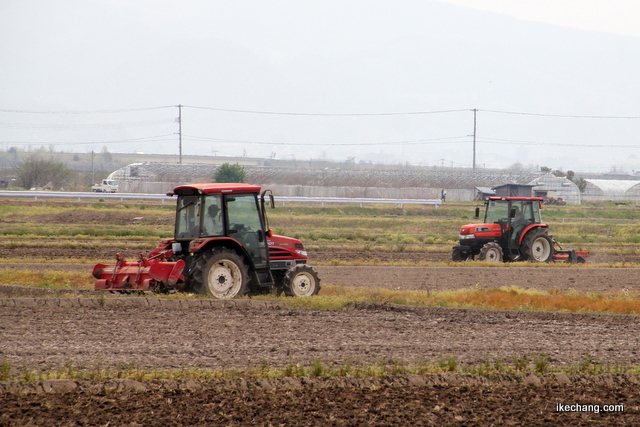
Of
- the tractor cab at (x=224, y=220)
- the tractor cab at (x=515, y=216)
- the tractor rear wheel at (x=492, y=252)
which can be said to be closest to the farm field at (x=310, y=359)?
the tractor cab at (x=224, y=220)

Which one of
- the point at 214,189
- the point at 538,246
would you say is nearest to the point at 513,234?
the point at 538,246

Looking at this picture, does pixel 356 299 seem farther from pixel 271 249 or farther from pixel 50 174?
pixel 50 174

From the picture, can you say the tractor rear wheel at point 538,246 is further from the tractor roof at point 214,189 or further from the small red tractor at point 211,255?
the tractor roof at point 214,189

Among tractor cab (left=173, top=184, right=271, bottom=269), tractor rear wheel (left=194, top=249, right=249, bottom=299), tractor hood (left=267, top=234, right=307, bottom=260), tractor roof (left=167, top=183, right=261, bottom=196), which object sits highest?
tractor roof (left=167, top=183, right=261, bottom=196)

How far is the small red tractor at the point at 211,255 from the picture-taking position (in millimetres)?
14180

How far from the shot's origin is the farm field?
24.3 ft

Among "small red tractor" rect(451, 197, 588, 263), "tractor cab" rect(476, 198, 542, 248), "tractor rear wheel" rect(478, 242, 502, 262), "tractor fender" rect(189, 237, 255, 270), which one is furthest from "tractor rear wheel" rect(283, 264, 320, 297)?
"tractor cab" rect(476, 198, 542, 248)

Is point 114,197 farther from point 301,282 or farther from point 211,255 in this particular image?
point 211,255

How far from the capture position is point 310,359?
9578 mm

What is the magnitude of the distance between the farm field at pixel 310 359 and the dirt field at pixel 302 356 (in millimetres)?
25

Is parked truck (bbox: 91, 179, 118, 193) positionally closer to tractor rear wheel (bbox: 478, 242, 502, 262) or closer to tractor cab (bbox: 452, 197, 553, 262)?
tractor cab (bbox: 452, 197, 553, 262)

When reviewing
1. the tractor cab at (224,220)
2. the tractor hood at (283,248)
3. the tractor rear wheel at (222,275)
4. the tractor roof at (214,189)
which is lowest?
the tractor rear wheel at (222,275)

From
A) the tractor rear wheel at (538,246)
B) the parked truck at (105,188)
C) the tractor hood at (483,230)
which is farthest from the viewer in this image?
the parked truck at (105,188)

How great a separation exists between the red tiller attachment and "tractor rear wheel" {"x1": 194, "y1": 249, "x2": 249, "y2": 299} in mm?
471
